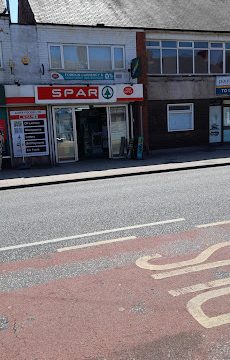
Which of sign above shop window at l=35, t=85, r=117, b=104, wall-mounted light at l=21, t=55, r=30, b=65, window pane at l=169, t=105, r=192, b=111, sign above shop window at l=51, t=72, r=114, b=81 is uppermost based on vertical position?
wall-mounted light at l=21, t=55, r=30, b=65

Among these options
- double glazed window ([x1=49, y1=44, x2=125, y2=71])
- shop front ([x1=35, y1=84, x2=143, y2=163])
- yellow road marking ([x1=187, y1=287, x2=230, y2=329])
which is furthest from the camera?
double glazed window ([x1=49, y1=44, x2=125, y2=71])

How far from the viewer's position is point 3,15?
16312mm

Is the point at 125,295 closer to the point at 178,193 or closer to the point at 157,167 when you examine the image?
the point at 178,193

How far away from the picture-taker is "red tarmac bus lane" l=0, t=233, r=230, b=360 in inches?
122

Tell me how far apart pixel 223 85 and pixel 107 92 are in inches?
287

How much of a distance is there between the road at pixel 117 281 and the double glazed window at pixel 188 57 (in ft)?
42.5

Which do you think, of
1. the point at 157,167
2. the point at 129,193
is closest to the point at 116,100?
the point at 157,167

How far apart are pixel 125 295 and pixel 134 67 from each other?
15676 mm

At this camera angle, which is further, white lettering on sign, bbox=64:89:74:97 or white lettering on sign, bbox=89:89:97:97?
white lettering on sign, bbox=89:89:97:97

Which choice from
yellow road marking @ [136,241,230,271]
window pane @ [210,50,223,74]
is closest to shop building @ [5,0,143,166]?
window pane @ [210,50,223,74]

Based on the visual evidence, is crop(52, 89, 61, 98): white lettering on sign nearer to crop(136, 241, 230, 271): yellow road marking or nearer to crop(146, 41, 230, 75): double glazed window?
crop(146, 41, 230, 75): double glazed window

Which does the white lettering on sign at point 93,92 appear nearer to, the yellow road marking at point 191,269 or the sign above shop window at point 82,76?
the sign above shop window at point 82,76

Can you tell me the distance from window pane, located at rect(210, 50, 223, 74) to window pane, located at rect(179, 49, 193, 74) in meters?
1.34

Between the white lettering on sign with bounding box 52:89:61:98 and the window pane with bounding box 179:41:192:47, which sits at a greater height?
the window pane with bounding box 179:41:192:47
